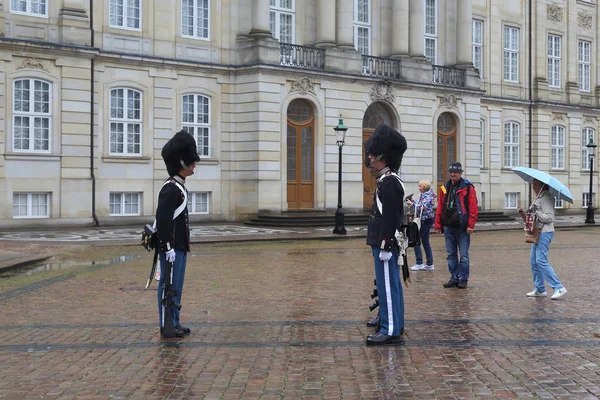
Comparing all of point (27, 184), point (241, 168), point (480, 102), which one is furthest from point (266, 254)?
point (480, 102)

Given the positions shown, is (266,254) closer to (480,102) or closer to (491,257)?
(491,257)

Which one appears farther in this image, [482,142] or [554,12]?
[554,12]

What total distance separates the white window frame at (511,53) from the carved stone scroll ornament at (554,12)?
2.84 meters

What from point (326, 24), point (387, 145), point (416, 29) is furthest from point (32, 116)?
point (387, 145)

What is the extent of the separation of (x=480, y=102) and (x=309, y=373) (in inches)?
1495

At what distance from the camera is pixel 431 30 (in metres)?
41.8

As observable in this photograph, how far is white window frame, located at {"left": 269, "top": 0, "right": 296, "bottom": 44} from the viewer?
35.7 metres

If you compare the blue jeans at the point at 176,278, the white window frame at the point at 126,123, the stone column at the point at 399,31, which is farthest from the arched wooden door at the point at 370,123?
the blue jeans at the point at 176,278

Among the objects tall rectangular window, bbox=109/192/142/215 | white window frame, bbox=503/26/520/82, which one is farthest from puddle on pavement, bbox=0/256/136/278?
white window frame, bbox=503/26/520/82

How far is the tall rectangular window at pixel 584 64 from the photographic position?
2009 inches

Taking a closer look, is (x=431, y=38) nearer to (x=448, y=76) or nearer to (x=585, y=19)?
(x=448, y=76)

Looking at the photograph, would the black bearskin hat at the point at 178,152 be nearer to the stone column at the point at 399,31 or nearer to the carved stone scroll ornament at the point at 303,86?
the carved stone scroll ornament at the point at 303,86

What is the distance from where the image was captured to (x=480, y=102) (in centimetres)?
4391

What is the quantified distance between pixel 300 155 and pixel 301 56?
13.1ft
